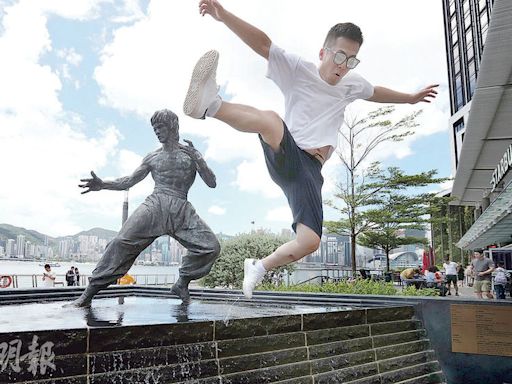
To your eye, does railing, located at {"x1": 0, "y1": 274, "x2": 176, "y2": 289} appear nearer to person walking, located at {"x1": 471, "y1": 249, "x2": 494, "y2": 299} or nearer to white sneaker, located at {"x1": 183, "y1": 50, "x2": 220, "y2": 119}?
person walking, located at {"x1": 471, "y1": 249, "x2": 494, "y2": 299}

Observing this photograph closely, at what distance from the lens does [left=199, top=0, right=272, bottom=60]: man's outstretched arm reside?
10.1 ft

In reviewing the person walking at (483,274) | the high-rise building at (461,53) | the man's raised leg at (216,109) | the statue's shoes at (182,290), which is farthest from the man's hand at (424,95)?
the high-rise building at (461,53)

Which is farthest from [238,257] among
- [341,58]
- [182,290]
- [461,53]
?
[461,53]

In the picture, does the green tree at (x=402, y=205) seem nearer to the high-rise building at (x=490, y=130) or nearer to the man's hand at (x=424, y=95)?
the high-rise building at (x=490, y=130)

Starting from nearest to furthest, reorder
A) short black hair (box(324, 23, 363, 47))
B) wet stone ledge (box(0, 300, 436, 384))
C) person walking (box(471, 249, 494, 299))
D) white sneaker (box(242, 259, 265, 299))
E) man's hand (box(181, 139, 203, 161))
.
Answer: wet stone ledge (box(0, 300, 436, 384))
short black hair (box(324, 23, 363, 47))
white sneaker (box(242, 259, 265, 299))
man's hand (box(181, 139, 203, 161))
person walking (box(471, 249, 494, 299))

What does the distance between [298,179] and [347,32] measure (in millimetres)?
1155

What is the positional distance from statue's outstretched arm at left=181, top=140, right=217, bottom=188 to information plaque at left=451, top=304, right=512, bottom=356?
11.7 ft

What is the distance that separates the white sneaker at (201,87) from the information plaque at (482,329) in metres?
4.79

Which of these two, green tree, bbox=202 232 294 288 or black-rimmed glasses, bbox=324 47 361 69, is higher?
black-rimmed glasses, bbox=324 47 361 69

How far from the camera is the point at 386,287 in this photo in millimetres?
→ 9711

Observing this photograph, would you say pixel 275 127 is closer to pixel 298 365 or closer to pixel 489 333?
pixel 298 365

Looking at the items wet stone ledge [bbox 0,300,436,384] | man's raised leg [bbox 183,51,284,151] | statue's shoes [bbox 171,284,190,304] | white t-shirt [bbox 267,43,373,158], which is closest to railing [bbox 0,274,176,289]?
statue's shoes [bbox 171,284,190,304]

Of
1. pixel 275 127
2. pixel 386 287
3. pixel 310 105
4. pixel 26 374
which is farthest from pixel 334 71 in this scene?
pixel 386 287

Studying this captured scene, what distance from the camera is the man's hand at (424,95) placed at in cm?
419
